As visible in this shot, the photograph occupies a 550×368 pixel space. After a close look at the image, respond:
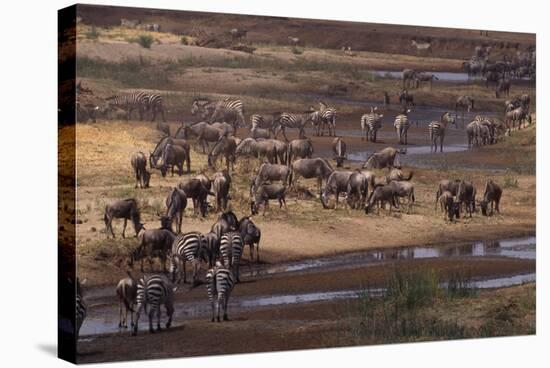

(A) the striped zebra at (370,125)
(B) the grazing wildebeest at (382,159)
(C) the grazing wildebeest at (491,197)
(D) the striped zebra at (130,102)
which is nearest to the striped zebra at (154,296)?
(D) the striped zebra at (130,102)

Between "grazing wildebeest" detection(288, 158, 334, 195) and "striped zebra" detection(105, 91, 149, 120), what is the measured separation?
2.21 meters

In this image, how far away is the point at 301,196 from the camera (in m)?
18.6

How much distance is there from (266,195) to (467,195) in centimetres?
306

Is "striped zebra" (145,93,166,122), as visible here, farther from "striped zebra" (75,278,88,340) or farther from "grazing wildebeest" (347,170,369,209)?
"grazing wildebeest" (347,170,369,209)

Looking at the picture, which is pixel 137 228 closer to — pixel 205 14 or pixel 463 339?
pixel 205 14

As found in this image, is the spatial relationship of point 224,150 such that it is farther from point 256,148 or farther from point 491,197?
point 491,197

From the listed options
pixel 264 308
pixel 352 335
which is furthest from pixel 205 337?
pixel 352 335

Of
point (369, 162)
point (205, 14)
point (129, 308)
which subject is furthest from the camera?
point (369, 162)

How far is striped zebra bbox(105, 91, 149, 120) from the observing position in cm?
1703

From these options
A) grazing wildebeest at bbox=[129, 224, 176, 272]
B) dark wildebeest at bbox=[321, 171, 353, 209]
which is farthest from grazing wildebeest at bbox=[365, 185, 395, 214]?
grazing wildebeest at bbox=[129, 224, 176, 272]

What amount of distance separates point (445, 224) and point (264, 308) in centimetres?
311

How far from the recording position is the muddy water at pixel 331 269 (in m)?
16.6

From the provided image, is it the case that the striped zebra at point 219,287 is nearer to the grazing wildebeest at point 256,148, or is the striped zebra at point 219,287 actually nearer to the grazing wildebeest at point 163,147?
the grazing wildebeest at point 163,147

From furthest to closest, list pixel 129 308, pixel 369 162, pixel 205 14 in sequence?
1. pixel 369 162
2. pixel 205 14
3. pixel 129 308
